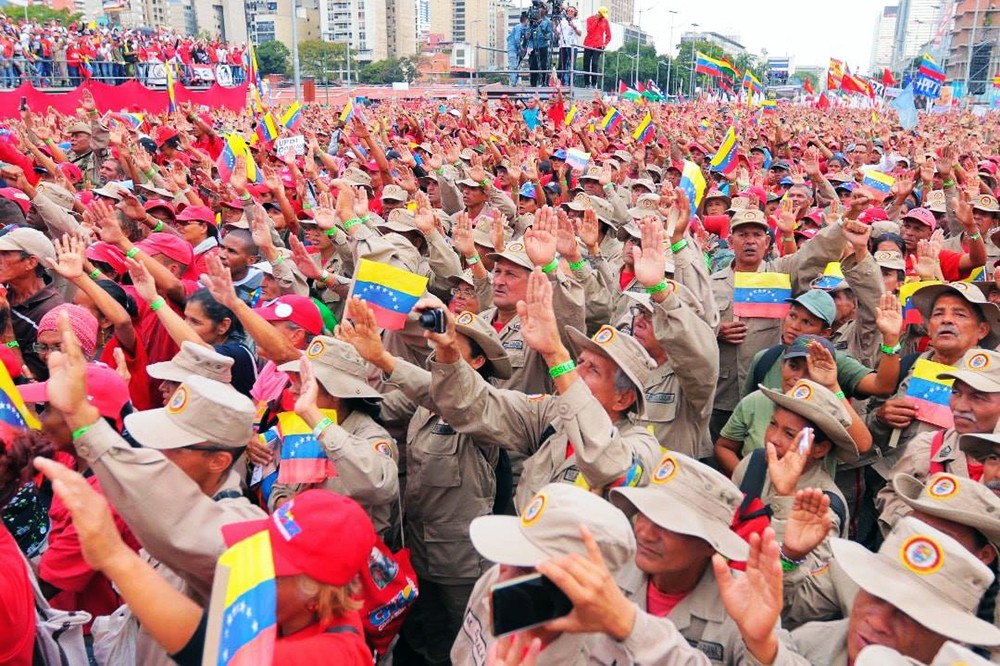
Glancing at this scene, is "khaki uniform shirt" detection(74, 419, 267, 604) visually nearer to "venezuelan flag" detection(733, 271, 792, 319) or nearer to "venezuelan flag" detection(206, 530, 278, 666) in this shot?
"venezuelan flag" detection(206, 530, 278, 666)

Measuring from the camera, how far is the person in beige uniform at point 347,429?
10.2 feet

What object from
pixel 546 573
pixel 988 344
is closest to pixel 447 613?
pixel 546 573

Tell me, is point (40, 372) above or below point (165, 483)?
below

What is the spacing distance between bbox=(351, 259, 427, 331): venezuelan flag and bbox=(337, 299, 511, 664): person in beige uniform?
0.22 meters

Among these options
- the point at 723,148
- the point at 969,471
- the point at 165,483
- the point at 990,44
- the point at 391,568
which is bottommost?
the point at 391,568

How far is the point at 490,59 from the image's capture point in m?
112

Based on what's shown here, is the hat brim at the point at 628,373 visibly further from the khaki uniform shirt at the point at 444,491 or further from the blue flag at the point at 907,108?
the blue flag at the point at 907,108

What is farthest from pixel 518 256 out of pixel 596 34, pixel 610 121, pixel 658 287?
pixel 596 34

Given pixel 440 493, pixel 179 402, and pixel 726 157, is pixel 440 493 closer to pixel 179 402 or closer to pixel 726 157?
pixel 179 402

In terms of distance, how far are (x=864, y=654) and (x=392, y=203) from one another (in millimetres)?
7473

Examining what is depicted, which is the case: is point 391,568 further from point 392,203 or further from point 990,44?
point 990,44

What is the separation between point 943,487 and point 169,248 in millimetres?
5007

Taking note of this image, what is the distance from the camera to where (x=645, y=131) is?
631 inches

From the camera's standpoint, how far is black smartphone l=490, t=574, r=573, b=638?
1.78 metres
